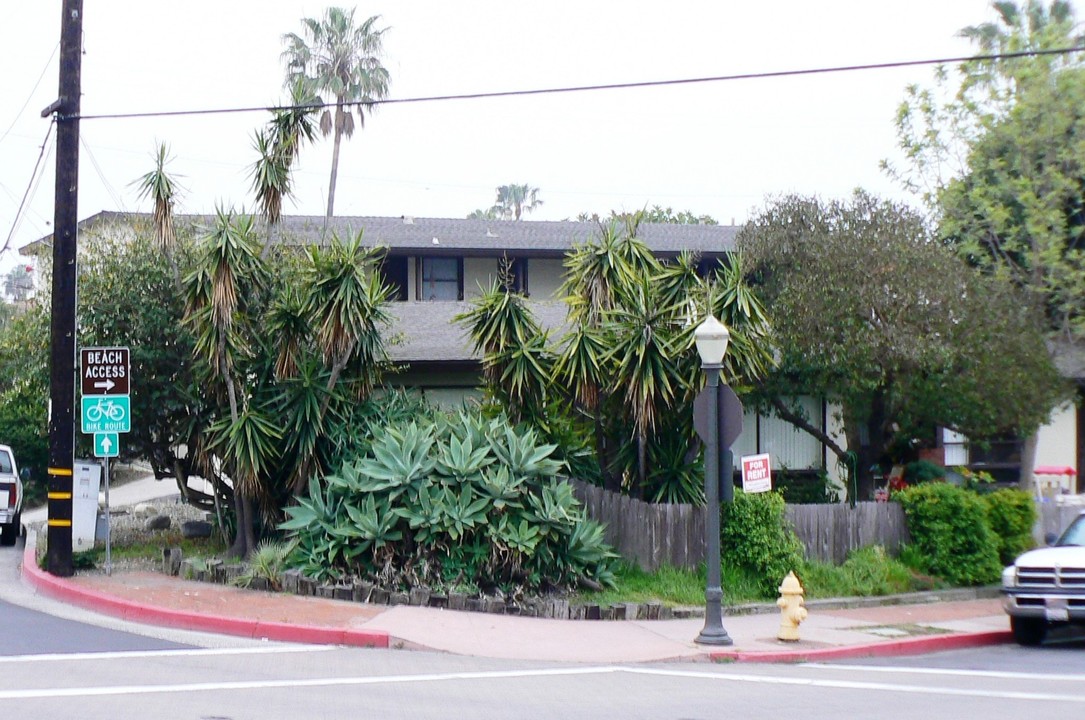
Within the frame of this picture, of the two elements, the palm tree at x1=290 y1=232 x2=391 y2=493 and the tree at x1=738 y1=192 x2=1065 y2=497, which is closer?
the palm tree at x1=290 y1=232 x2=391 y2=493

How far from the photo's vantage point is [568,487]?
15.0 meters

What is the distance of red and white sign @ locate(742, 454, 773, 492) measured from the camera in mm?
14258

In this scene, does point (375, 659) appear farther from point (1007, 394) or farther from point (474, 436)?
point (1007, 394)

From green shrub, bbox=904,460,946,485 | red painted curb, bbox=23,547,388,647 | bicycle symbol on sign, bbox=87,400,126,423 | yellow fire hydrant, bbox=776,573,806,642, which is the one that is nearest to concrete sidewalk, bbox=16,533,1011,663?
red painted curb, bbox=23,547,388,647

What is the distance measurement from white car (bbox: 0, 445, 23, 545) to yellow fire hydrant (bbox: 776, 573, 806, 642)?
14.1 metres

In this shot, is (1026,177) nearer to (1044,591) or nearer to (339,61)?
(1044,591)

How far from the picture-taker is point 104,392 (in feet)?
51.3

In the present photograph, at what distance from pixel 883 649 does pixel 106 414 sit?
10.5 m

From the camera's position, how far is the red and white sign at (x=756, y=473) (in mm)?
14258

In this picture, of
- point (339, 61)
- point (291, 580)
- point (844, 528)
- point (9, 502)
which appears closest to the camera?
point (291, 580)

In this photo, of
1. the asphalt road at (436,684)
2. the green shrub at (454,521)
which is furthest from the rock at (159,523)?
the asphalt road at (436,684)

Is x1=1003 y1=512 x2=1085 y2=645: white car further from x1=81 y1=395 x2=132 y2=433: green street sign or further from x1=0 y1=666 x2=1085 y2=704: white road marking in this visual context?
x1=81 y1=395 x2=132 y2=433: green street sign

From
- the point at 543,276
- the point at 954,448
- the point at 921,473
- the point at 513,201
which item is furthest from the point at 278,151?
the point at 513,201

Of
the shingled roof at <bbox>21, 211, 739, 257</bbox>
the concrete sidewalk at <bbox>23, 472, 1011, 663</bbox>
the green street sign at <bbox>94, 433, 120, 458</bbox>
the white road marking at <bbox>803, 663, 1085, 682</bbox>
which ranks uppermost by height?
the shingled roof at <bbox>21, 211, 739, 257</bbox>
